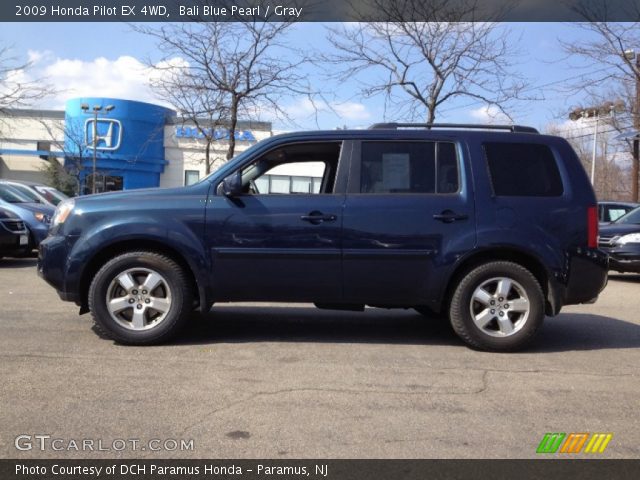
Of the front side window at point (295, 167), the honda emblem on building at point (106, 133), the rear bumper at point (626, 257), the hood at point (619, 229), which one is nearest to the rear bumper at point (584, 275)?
the front side window at point (295, 167)

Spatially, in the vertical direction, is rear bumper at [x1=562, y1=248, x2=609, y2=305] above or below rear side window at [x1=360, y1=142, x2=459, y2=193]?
below

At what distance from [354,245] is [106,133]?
3513 cm

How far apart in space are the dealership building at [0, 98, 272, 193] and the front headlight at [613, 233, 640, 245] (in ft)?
84.7

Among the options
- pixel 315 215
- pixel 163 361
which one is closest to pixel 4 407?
pixel 163 361

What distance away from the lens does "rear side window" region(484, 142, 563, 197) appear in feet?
17.8

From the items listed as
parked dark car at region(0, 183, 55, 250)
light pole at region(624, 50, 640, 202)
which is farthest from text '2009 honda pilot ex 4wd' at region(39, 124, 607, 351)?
light pole at region(624, 50, 640, 202)

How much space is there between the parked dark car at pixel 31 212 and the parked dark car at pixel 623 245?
1030 cm

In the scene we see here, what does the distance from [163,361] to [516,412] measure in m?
2.71

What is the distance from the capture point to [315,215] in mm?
5270

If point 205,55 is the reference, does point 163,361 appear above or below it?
below

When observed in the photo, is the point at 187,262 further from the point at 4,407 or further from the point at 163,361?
the point at 4,407

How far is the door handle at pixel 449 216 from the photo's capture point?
529 centimetres
